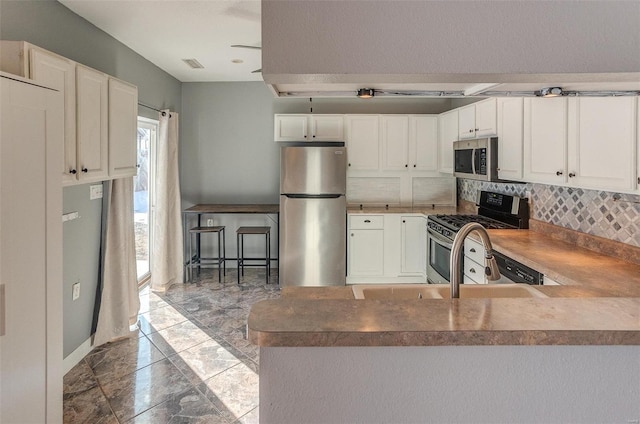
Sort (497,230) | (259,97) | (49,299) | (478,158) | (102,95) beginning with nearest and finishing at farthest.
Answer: (49,299) → (102,95) → (497,230) → (478,158) → (259,97)

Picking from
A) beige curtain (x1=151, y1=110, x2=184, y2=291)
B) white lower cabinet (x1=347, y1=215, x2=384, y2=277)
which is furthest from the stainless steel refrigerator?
beige curtain (x1=151, y1=110, x2=184, y2=291)

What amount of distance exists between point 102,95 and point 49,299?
5.04ft

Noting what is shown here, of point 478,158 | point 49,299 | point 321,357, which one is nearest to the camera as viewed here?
point 321,357

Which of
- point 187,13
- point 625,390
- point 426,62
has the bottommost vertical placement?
point 625,390

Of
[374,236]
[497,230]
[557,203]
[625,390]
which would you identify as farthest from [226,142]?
[625,390]

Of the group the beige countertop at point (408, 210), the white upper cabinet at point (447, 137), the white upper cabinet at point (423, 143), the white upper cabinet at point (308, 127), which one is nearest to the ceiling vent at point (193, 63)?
the white upper cabinet at point (308, 127)

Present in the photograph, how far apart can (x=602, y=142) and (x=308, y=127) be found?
3.36 meters

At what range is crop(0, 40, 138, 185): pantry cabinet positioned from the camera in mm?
2047

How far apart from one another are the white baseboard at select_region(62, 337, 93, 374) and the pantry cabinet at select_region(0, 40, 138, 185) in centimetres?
131

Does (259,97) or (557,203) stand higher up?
(259,97)

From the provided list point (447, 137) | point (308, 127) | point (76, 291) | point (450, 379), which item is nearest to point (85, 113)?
point (76, 291)

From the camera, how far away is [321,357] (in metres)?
1.08

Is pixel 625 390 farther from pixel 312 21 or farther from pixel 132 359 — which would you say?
pixel 132 359

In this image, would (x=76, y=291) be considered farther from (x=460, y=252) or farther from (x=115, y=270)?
(x=460, y=252)
